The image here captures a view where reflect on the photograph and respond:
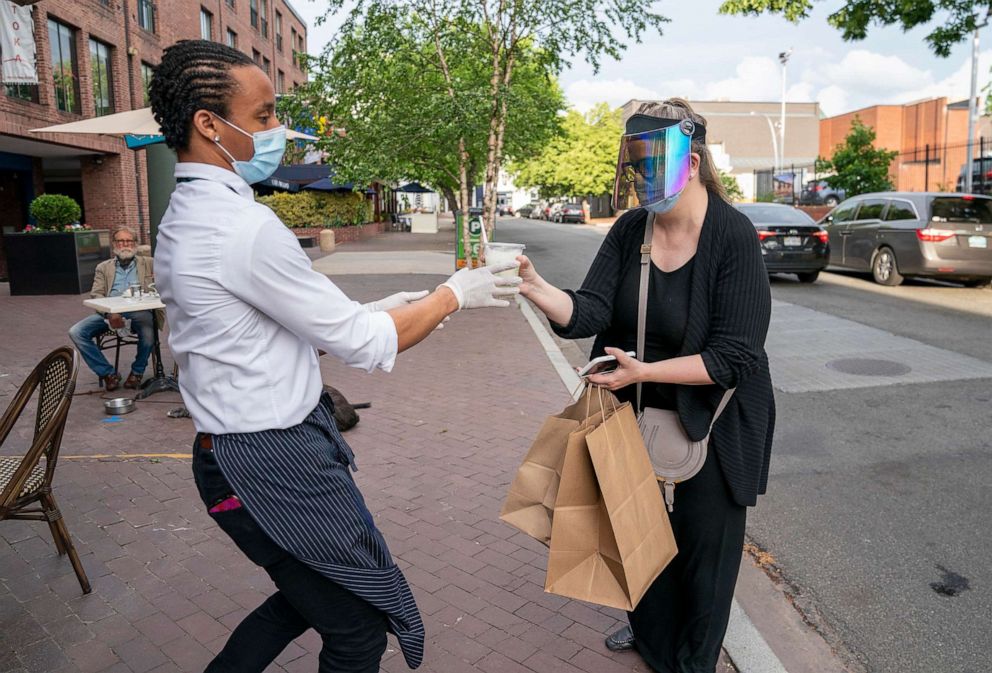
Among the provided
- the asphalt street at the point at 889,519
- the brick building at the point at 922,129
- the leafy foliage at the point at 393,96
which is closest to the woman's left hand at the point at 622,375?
the asphalt street at the point at 889,519

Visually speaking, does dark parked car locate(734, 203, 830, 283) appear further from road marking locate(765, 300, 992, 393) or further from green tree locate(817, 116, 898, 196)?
green tree locate(817, 116, 898, 196)

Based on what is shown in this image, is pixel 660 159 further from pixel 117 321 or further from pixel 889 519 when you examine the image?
pixel 117 321

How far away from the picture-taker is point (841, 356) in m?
9.09

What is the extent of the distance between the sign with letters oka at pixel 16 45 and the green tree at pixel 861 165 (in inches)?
869

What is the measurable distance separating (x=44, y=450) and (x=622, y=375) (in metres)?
2.44

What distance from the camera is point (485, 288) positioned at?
2.23m

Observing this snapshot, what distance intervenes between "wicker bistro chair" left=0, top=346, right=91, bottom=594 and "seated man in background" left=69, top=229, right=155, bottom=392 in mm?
4087

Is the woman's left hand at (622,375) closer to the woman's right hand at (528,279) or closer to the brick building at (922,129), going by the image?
the woman's right hand at (528,279)

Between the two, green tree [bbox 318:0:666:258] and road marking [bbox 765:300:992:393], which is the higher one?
green tree [bbox 318:0:666:258]

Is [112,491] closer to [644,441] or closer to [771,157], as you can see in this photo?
[644,441]

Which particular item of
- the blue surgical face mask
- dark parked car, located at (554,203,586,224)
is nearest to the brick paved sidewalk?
the blue surgical face mask

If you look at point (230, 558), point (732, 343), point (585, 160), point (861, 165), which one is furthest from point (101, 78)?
point (585, 160)

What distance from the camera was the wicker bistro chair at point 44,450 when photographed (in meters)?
3.27

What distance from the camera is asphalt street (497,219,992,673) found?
3.52 metres
